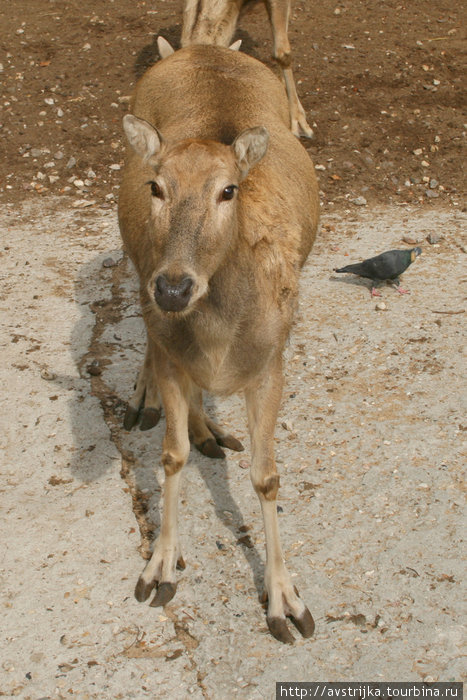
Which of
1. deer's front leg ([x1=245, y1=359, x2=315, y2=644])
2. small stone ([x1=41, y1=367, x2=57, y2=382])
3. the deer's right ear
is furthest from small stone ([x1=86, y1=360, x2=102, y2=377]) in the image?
the deer's right ear

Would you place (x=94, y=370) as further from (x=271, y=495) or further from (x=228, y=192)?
(x=228, y=192)

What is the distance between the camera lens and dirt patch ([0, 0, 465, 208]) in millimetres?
7699

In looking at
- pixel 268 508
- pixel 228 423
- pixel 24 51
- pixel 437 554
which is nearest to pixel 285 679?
pixel 268 508

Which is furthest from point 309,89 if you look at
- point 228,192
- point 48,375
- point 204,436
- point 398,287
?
point 228,192

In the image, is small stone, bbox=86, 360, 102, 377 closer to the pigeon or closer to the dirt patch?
the pigeon

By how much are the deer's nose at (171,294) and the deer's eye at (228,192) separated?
1.50 feet

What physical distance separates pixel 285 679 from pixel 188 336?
1.45 metres

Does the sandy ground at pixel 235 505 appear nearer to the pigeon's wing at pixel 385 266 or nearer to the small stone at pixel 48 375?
the small stone at pixel 48 375

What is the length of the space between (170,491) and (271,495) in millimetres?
472

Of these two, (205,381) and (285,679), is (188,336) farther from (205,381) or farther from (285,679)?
(285,679)

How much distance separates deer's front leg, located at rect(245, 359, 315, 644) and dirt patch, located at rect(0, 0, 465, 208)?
402 cm

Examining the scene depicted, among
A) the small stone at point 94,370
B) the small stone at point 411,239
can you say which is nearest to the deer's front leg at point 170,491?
the small stone at point 94,370

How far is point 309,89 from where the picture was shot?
878 centimetres

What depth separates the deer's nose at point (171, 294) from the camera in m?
2.88
